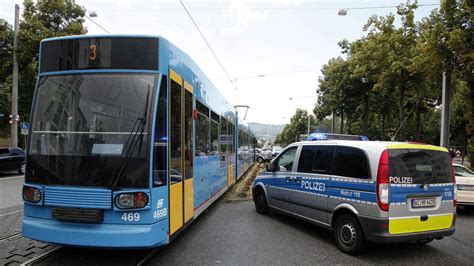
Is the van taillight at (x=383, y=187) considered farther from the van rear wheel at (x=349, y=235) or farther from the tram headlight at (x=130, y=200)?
the tram headlight at (x=130, y=200)

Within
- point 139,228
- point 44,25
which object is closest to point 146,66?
point 139,228

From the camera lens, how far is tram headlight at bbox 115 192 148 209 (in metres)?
4.25

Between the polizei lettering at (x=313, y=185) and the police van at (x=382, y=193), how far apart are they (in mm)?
17

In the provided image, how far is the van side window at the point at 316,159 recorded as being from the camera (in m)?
6.38

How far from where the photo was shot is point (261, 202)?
8703 mm

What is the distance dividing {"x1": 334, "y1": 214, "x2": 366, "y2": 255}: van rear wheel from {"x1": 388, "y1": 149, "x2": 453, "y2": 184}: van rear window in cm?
94

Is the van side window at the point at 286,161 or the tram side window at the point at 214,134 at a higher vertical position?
the tram side window at the point at 214,134

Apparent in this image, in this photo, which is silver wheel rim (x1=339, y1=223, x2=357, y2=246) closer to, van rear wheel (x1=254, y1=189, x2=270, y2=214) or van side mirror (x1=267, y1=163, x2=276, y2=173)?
van side mirror (x1=267, y1=163, x2=276, y2=173)

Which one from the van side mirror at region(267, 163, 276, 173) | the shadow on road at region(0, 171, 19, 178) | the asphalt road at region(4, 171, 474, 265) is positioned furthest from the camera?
the shadow on road at region(0, 171, 19, 178)

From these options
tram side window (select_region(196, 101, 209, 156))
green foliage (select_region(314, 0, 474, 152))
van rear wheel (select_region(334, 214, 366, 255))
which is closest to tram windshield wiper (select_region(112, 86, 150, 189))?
tram side window (select_region(196, 101, 209, 156))

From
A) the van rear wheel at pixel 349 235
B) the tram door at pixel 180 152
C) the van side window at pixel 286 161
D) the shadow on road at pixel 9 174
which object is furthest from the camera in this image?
the shadow on road at pixel 9 174

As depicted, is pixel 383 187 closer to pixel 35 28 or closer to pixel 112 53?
pixel 112 53

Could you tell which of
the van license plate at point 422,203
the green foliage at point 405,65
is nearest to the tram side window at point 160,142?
the van license plate at point 422,203

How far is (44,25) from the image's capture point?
20.9 metres
